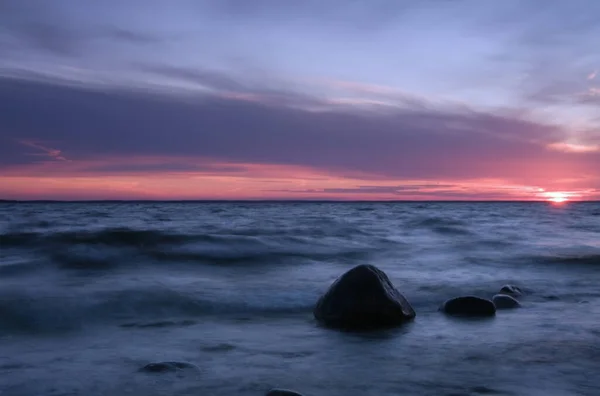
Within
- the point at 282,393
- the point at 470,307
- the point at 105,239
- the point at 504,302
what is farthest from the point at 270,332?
the point at 105,239

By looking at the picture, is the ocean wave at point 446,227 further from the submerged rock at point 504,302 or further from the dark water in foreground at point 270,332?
the submerged rock at point 504,302

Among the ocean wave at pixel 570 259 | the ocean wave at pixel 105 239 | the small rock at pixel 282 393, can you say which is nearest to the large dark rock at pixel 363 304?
the small rock at pixel 282 393

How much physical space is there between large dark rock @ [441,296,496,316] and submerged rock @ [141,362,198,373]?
4075 mm

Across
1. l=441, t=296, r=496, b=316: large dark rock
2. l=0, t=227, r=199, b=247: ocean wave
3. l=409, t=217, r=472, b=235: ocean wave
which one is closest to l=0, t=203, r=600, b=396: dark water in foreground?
l=441, t=296, r=496, b=316: large dark rock

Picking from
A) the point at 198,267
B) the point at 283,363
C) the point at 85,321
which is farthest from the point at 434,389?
the point at 198,267

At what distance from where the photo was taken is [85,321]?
7.66 metres

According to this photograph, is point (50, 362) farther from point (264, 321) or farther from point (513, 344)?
point (513, 344)

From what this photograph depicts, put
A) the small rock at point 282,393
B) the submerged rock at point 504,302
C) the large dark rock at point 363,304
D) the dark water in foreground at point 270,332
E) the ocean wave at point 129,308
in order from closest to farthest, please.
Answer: the small rock at point 282,393 < the dark water in foreground at point 270,332 < the large dark rock at point 363,304 < the ocean wave at point 129,308 < the submerged rock at point 504,302

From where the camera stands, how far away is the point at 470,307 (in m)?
7.73

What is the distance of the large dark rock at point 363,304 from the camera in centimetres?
700

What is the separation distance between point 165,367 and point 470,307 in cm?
440

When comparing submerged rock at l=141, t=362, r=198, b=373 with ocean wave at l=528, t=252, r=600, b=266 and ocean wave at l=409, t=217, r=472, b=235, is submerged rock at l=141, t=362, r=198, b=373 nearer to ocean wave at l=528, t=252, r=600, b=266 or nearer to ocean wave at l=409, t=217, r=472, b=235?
ocean wave at l=528, t=252, r=600, b=266

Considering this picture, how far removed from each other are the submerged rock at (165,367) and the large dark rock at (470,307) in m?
4.08

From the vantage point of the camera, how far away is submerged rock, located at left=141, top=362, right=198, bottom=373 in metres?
5.06
